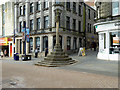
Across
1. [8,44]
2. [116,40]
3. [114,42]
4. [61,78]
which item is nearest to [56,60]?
[61,78]

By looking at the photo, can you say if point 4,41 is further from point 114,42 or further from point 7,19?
point 114,42

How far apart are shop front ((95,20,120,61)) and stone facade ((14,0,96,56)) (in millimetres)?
7515

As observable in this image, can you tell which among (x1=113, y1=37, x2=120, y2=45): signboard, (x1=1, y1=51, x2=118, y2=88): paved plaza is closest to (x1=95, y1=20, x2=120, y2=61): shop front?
(x1=113, y1=37, x2=120, y2=45): signboard

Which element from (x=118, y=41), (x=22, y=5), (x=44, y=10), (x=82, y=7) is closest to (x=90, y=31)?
(x=82, y=7)

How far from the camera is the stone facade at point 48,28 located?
1956 cm

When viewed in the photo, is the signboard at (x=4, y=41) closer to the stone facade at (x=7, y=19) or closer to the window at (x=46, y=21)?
the stone facade at (x=7, y=19)

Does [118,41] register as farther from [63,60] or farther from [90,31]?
[90,31]

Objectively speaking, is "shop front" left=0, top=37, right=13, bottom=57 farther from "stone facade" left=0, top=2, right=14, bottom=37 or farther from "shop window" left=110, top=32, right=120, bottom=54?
"shop window" left=110, top=32, right=120, bottom=54

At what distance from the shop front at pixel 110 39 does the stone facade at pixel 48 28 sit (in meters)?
7.52

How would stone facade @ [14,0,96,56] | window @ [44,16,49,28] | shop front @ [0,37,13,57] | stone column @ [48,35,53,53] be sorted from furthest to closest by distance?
1. shop front @ [0,37,13,57]
2. window @ [44,16,49,28]
3. stone facade @ [14,0,96,56]
4. stone column @ [48,35,53,53]

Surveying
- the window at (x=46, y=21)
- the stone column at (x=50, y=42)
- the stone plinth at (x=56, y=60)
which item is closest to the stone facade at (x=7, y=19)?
the window at (x=46, y=21)

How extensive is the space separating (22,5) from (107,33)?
19.8 metres

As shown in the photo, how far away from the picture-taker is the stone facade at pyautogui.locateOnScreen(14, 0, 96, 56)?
64.2 feet

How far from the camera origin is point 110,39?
13461 millimetres
